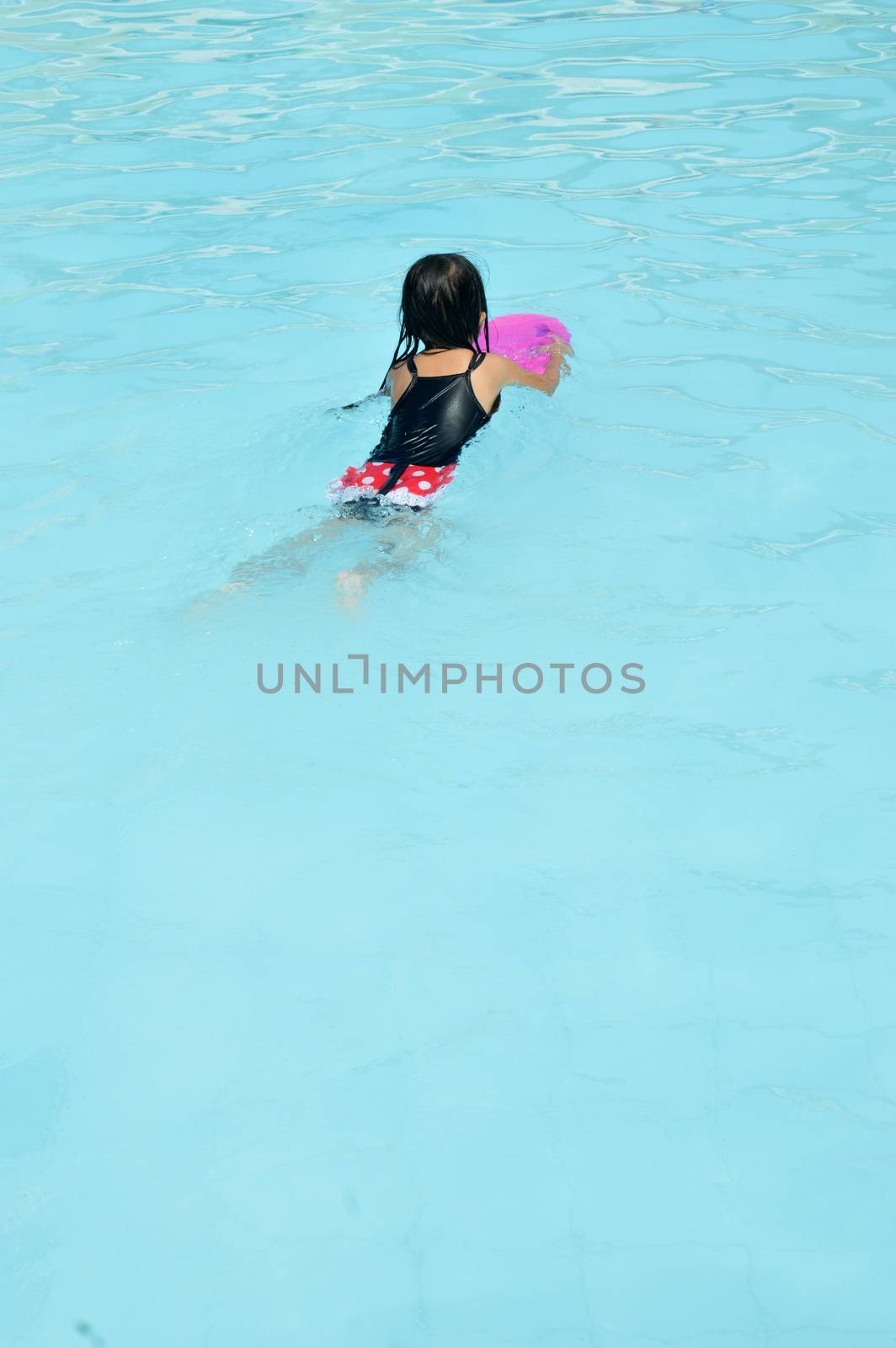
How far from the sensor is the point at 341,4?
9.73 metres

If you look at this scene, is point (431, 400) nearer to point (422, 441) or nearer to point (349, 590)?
point (422, 441)

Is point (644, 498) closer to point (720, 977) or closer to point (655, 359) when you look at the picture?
point (655, 359)

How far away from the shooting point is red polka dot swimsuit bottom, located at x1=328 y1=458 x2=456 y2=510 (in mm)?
3730

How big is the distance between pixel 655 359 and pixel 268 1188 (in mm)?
3711

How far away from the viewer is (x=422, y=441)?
378cm

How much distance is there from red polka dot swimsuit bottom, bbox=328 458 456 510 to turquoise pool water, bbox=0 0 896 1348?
121 mm

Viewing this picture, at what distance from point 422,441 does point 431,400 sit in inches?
5.1

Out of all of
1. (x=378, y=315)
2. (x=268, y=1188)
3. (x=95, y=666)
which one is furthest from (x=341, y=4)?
(x=268, y=1188)

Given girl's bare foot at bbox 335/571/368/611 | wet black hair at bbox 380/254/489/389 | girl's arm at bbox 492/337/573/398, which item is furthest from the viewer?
girl's arm at bbox 492/337/573/398

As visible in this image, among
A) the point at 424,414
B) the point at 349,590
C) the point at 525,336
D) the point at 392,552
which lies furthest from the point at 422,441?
the point at 525,336

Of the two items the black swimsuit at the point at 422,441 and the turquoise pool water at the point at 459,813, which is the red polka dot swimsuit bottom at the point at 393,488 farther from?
the turquoise pool water at the point at 459,813

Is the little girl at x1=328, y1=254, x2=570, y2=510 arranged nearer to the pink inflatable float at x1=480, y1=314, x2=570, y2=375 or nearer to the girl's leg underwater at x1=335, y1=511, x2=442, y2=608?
the girl's leg underwater at x1=335, y1=511, x2=442, y2=608

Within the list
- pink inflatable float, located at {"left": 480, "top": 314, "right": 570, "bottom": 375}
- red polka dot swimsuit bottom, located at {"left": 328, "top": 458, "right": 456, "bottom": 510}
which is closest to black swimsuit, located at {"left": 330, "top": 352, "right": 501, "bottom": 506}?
red polka dot swimsuit bottom, located at {"left": 328, "top": 458, "right": 456, "bottom": 510}

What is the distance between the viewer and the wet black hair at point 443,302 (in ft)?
11.9
